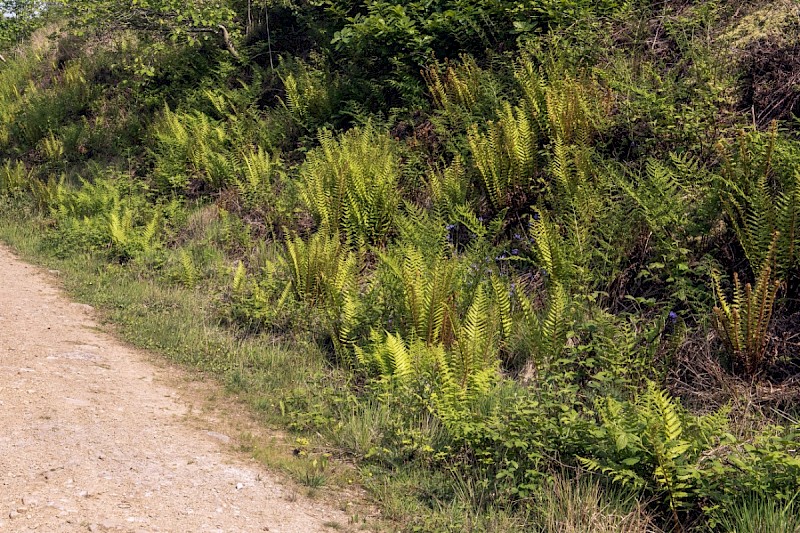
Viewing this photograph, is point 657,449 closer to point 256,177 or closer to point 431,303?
point 431,303

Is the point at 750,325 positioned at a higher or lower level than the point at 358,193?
lower

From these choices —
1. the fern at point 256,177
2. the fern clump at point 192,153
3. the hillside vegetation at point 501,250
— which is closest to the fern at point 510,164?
the hillside vegetation at point 501,250

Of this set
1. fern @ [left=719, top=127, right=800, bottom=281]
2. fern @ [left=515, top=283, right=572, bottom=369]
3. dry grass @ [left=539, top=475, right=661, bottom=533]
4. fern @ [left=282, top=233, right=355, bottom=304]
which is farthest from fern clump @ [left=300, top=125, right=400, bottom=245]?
dry grass @ [left=539, top=475, right=661, bottom=533]

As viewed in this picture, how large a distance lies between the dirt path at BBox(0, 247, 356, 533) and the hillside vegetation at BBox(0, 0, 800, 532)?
488 millimetres

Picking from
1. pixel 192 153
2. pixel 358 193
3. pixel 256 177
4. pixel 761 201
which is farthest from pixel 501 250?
pixel 192 153

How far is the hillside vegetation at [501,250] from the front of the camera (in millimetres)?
3967

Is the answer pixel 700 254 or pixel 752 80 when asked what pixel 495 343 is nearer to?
pixel 700 254

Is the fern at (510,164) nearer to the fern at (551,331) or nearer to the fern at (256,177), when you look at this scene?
the fern at (551,331)

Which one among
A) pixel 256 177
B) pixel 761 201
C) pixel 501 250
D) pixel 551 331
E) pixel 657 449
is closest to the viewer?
pixel 657 449

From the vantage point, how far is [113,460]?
4.16 meters

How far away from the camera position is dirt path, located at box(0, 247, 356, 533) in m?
3.62

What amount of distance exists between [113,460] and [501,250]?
3.85 m

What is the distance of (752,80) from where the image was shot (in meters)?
6.93

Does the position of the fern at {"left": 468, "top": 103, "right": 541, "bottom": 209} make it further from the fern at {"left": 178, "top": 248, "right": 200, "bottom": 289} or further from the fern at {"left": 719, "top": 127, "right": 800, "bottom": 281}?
the fern at {"left": 178, "top": 248, "right": 200, "bottom": 289}
